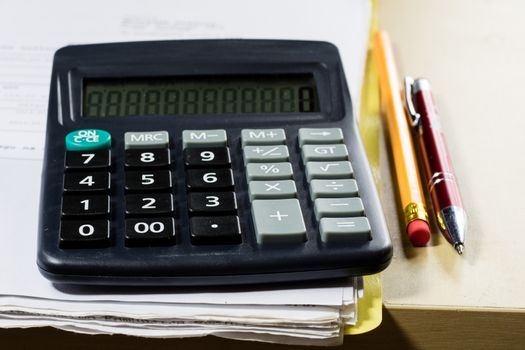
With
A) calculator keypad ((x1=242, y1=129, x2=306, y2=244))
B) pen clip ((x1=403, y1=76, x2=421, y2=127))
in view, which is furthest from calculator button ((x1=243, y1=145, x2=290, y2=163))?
pen clip ((x1=403, y1=76, x2=421, y2=127))

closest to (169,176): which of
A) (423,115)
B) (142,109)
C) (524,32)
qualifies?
(142,109)

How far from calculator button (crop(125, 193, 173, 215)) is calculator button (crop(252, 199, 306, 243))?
5 centimetres

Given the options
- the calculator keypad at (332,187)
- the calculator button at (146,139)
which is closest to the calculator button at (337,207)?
the calculator keypad at (332,187)

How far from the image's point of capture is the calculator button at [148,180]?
0.46m

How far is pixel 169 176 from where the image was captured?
47 centimetres

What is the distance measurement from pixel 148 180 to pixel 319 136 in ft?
0.36

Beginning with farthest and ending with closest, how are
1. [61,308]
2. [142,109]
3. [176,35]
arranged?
[176,35] < [142,109] < [61,308]

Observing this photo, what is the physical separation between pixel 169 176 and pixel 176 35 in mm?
197

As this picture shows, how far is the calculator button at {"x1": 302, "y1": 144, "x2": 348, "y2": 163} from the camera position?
0.48m

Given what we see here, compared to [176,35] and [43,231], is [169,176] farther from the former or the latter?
[176,35]

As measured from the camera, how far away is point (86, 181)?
458 millimetres

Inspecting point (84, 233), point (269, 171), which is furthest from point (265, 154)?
point (84, 233)

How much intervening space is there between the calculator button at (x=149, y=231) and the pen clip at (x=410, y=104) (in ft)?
0.66

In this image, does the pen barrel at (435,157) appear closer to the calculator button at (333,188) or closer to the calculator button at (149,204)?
the calculator button at (333,188)
